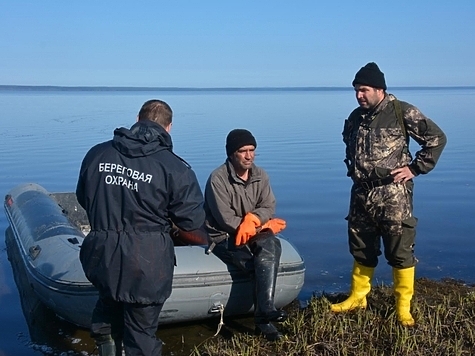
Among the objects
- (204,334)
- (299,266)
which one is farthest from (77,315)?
(299,266)

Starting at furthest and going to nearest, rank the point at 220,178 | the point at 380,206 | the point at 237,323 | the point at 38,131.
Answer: the point at 38,131
the point at 237,323
the point at 220,178
the point at 380,206

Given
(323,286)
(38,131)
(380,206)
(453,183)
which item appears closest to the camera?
(380,206)

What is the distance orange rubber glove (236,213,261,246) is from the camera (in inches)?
179

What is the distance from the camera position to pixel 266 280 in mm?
4477

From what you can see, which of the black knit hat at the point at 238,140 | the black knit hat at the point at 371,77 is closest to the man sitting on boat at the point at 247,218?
the black knit hat at the point at 238,140

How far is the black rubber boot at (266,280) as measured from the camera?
4379mm

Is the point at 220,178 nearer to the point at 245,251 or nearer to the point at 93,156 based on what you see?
the point at 245,251


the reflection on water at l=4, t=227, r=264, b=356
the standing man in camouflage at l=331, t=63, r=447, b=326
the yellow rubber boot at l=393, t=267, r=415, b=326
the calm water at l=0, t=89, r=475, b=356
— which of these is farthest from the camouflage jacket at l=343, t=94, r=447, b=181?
the calm water at l=0, t=89, r=475, b=356

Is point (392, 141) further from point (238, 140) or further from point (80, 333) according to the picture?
point (80, 333)

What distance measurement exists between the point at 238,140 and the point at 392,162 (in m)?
1.17

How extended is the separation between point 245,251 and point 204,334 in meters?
0.80

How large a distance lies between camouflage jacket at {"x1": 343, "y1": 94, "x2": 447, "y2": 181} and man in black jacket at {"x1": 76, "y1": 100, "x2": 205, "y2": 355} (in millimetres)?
1597

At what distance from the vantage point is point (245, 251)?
4703 millimetres

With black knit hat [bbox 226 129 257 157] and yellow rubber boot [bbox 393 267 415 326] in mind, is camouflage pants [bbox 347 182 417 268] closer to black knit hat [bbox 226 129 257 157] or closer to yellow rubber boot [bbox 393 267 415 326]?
yellow rubber boot [bbox 393 267 415 326]
